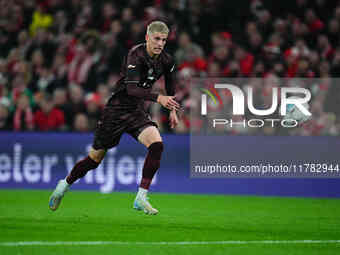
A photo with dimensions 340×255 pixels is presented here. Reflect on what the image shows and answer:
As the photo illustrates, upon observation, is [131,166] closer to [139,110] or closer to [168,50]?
[168,50]

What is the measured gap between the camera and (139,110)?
871 centimetres

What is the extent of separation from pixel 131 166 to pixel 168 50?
9.14ft

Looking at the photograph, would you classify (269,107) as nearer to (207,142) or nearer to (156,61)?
(207,142)

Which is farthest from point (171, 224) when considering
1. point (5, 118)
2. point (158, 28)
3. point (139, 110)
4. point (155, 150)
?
point (5, 118)

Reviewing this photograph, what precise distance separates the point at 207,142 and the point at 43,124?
336cm

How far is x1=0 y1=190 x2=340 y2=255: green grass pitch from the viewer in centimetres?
668

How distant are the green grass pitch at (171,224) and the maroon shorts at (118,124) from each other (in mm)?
990

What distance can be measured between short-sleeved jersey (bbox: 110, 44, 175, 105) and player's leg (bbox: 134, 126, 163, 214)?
432mm

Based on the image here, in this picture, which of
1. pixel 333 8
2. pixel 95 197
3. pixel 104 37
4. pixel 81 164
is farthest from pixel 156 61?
pixel 333 8

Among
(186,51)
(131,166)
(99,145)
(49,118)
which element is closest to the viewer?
(99,145)

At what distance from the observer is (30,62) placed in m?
16.1

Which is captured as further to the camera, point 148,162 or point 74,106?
point 74,106

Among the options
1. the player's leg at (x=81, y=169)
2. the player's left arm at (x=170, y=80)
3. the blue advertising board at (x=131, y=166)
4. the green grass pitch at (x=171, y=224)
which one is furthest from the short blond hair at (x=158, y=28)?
the blue advertising board at (x=131, y=166)

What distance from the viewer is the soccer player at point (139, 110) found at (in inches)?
325
